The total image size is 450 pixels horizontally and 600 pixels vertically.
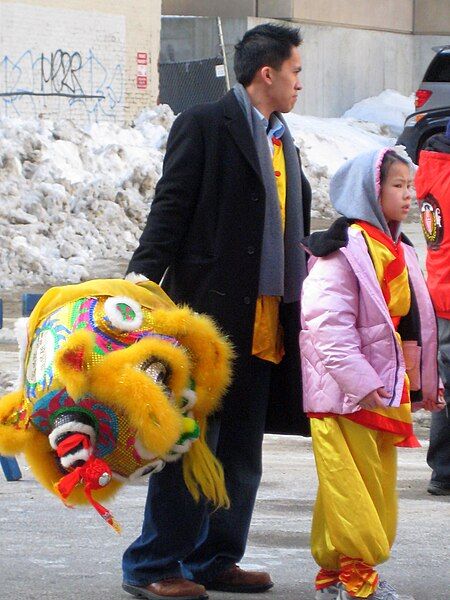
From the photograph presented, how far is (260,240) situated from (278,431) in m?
0.67

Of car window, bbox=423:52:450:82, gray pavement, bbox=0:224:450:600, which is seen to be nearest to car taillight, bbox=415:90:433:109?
car window, bbox=423:52:450:82

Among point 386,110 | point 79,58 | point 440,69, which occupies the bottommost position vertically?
point 386,110

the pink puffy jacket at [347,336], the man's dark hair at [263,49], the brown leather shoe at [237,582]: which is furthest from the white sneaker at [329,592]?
the man's dark hair at [263,49]

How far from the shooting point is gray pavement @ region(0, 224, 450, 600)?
4797 millimetres

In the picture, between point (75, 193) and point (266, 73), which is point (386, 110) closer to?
point (75, 193)

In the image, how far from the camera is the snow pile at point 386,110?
29531 millimetres

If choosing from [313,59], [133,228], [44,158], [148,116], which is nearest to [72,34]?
[148,116]

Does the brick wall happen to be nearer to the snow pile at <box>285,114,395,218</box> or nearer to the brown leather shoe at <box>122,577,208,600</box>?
the snow pile at <box>285,114,395,218</box>

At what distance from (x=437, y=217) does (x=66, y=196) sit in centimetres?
1116

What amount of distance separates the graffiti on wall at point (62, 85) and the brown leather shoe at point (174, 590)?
1741cm

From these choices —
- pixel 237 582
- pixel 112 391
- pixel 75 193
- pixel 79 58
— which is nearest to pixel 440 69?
pixel 79 58

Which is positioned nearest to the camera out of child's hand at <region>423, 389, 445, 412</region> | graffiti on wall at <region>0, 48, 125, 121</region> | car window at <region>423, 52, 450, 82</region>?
child's hand at <region>423, 389, 445, 412</region>

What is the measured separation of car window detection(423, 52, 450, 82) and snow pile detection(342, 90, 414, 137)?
784 centimetres

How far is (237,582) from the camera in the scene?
15.5ft
